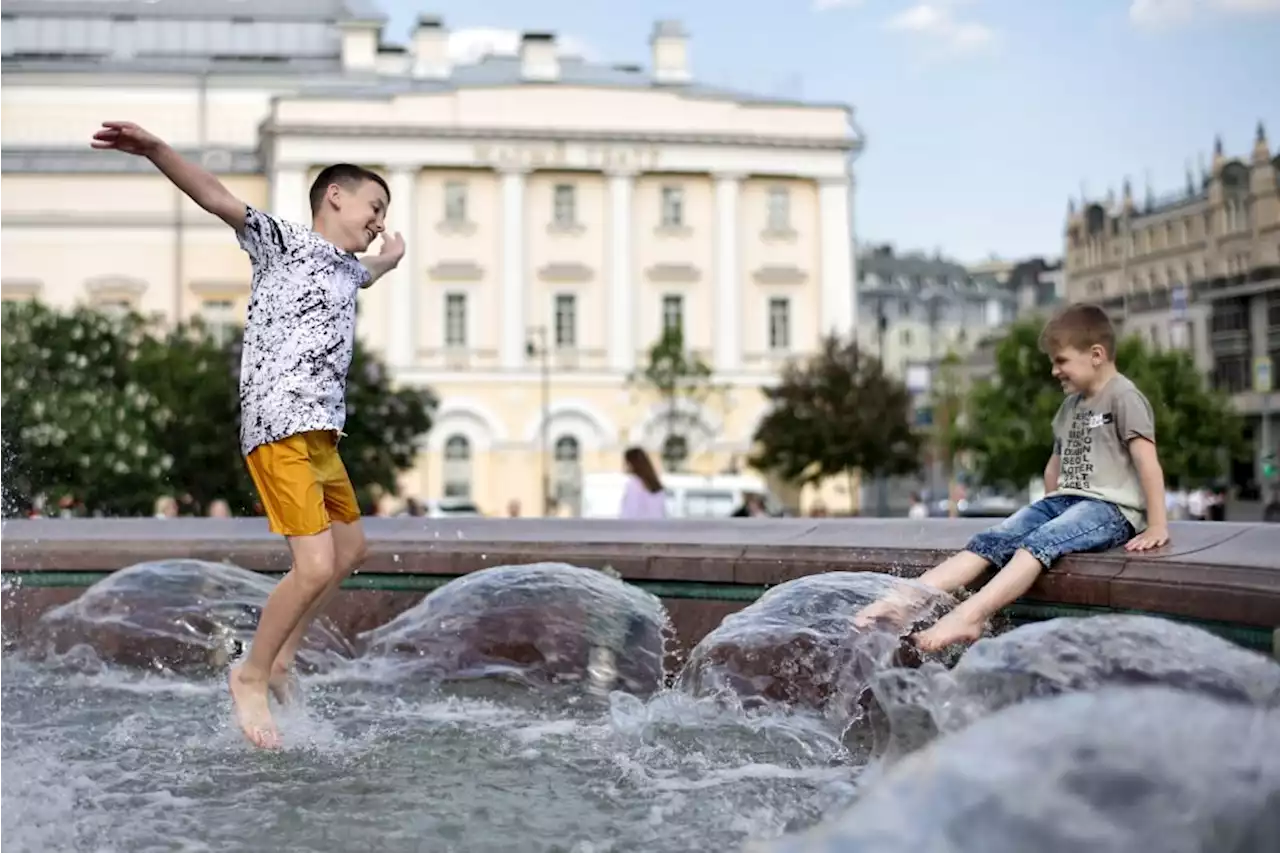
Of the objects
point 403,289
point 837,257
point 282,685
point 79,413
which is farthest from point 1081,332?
point 837,257

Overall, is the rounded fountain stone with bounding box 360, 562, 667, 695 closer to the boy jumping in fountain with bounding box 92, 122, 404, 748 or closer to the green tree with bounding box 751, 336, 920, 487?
the boy jumping in fountain with bounding box 92, 122, 404, 748

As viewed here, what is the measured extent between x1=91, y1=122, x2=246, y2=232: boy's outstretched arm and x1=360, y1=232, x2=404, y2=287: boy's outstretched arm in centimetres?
54

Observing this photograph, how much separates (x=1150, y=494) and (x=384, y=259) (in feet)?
7.44

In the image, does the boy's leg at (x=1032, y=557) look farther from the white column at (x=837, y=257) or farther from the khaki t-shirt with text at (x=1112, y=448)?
the white column at (x=837, y=257)

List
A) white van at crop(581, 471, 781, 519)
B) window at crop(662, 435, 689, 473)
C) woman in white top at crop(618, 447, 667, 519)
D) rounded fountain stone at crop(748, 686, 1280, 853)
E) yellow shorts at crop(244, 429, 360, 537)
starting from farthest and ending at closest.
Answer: window at crop(662, 435, 689, 473), white van at crop(581, 471, 781, 519), woman in white top at crop(618, 447, 667, 519), yellow shorts at crop(244, 429, 360, 537), rounded fountain stone at crop(748, 686, 1280, 853)

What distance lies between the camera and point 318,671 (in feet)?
21.4

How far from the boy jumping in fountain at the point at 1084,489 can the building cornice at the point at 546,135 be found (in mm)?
58048

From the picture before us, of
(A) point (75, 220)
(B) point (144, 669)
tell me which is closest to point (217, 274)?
(A) point (75, 220)

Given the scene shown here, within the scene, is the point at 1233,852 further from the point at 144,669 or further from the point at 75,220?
the point at 75,220

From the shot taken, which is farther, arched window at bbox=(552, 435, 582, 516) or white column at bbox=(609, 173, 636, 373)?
white column at bbox=(609, 173, 636, 373)

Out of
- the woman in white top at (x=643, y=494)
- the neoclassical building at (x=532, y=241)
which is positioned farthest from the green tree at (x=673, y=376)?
the woman in white top at (x=643, y=494)

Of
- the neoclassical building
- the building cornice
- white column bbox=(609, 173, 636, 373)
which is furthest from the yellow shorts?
white column bbox=(609, 173, 636, 373)

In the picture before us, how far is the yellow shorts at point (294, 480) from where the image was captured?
187 inches

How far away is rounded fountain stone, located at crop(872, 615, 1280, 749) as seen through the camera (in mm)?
3418
